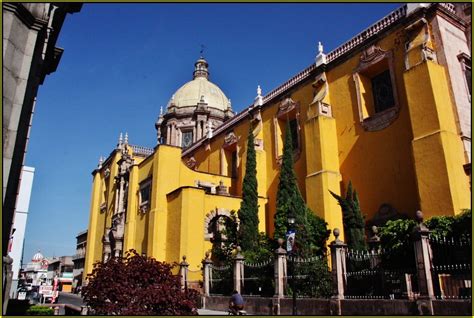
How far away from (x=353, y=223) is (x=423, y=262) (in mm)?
6137

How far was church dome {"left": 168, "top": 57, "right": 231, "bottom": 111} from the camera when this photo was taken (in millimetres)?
41219

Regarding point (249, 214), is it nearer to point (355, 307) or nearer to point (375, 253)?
point (375, 253)

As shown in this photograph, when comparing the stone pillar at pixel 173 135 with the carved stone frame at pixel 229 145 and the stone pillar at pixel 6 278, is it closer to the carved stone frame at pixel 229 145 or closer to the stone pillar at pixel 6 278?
the carved stone frame at pixel 229 145

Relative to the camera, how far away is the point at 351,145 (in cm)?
1861

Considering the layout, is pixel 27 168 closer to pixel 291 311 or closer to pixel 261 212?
pixel 261 212

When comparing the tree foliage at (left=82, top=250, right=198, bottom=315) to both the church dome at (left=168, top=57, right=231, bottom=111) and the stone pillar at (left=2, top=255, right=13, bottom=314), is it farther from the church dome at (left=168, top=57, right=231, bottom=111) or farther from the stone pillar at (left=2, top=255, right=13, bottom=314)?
the church dome at (left=168, top=57, right=231, bottom=111)

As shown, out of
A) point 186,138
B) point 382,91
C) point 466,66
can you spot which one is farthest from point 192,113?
point 466,66

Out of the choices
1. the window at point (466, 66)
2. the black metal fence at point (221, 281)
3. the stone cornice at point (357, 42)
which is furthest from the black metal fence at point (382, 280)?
the stone cornice at point (357, 42)

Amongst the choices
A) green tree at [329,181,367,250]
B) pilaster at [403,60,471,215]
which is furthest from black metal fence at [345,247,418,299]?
pilaster at [403,60,471,215]

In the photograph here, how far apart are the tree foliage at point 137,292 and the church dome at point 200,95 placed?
106 feet

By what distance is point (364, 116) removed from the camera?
1828 cm

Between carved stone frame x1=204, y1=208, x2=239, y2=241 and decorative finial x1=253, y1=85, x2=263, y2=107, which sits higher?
decorative finial x1=253, y1=85, x2=263, y2=107

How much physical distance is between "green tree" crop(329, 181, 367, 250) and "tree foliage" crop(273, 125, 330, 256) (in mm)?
1531

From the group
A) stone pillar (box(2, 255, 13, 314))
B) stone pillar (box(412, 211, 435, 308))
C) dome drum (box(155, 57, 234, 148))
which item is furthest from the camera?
dome drum (box(155, 57, 234, 148))
